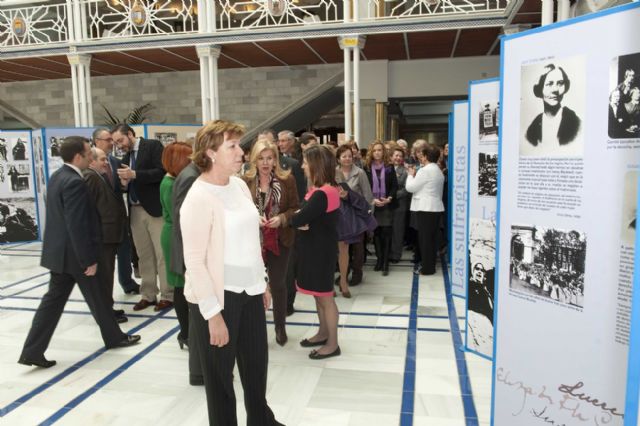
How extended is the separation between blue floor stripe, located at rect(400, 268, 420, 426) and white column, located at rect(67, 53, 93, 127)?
858 cm

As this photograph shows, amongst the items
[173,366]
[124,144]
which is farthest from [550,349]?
[124,144]

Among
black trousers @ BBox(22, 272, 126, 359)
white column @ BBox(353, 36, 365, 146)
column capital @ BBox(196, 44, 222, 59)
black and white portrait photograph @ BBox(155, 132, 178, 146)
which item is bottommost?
black trousers @ BBox(22, 272, 126, 359)

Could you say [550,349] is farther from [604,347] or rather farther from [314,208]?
[314,208]

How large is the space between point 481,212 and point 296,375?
1.74m

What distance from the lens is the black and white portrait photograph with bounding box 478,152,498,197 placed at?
339 centimetres

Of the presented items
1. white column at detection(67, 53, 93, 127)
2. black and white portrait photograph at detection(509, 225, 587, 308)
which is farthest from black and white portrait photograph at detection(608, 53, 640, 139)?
white column at detection(67, 53, 93, 127)

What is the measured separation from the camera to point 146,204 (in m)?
4.88

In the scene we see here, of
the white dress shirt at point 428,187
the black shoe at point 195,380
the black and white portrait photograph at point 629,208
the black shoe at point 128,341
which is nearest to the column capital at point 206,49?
the white dress shirt at point 428,187

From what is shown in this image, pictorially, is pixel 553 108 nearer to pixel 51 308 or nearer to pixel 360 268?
pixel 51 308

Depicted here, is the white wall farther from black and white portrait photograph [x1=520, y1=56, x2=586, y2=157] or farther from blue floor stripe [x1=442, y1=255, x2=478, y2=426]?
black and white portrait photograph [x1=520, y1=56, x2=586, y2=157]

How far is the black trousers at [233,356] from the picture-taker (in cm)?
222

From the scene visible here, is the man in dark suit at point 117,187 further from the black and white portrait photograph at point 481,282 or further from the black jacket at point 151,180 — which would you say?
the black and white portrait photograph at point 481,282

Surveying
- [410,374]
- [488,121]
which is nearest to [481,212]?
[488,121]

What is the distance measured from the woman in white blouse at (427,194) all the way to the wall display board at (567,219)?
3844 millimetres
